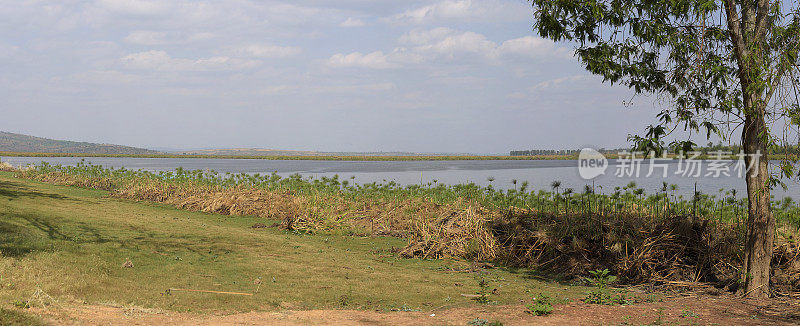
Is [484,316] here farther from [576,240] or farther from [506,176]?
[506,176]

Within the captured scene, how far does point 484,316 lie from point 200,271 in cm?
520

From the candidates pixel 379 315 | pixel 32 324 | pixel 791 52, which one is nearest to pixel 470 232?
pixel 379 315

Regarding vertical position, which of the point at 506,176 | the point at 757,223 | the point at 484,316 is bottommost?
the point at 484,316

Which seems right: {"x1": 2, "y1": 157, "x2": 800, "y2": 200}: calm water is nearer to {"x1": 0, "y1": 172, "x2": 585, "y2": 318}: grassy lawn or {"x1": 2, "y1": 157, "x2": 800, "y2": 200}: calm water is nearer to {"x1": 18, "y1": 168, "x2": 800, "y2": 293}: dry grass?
{"x1": 18, "y1": 168, "x2": 800, "y2": 293}: dry grass

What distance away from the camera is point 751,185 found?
8.65 m

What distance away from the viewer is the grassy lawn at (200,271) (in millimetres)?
7371

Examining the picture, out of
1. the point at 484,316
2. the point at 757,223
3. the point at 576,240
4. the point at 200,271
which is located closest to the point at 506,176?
the point at 576,240

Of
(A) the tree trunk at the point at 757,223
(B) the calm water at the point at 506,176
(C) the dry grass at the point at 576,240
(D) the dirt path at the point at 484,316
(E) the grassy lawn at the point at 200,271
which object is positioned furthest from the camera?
(B) the calm water at the point at 506,176

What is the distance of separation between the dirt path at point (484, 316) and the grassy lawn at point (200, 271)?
44cm

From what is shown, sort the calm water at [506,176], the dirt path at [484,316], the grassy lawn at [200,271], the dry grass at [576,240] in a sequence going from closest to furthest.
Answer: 1. the dirt path at [484,316]
2. the grassy lawn at [200,271]
3. the dry grass at [576,240]
4. the calm water at [506,176]

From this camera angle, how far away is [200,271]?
9.31m

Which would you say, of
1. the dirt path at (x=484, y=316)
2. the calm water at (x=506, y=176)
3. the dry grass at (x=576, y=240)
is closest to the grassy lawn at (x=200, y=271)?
the dirt path at (x=484, y=316)

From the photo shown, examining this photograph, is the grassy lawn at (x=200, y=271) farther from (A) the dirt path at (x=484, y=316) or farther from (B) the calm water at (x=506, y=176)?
(B) the calm water at (x=506, y=176)

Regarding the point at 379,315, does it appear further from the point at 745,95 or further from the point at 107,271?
the point at 745,95
